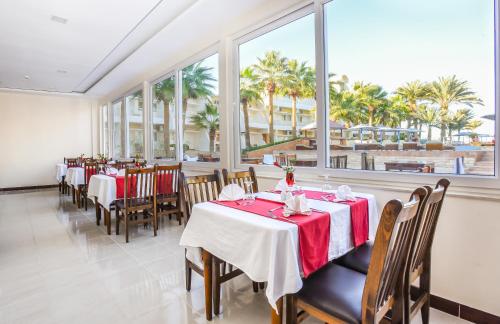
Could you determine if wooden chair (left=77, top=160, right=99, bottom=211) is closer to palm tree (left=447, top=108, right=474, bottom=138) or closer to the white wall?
the white wall

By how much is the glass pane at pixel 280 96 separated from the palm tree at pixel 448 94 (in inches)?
42.8

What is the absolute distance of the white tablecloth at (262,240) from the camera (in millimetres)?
1354

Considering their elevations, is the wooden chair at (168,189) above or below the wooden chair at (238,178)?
below

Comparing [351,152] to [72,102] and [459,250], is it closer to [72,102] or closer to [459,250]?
[459,250]

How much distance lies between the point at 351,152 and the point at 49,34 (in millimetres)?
4574

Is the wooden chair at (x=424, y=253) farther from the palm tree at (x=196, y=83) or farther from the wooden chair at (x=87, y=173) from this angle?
the wooden chair at (x=87, y=173)

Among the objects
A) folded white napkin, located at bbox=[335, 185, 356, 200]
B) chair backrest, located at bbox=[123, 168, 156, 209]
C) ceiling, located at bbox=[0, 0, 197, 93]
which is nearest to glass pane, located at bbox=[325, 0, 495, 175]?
folded white napkin, located at bbox=[335, 185, 356, 200]

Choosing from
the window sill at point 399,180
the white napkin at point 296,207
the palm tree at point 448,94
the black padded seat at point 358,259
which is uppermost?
the palm tree at point 448,94

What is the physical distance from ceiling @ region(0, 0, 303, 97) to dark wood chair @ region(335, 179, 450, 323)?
2.51 metres

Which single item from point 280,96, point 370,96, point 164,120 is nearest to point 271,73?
Result: point 280,96

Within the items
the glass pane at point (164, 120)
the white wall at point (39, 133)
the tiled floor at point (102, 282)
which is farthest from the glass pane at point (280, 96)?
the white wall at point (39, 133)

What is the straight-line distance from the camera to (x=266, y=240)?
1413 mm

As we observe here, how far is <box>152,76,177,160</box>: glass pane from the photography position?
555 centimetres

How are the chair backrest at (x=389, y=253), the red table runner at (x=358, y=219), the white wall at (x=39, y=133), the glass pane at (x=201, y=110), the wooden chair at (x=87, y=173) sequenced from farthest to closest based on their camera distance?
the white wall at (x=39, y=133) → the wooden chair at (x=87, y=173) → the glass pane at (x=201, y=110) → the red table runner at (x=358, y=219) → the chair backrest at (x=389, y=253)
